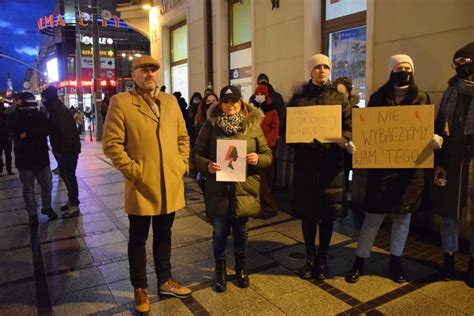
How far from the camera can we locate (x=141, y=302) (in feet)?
10.6

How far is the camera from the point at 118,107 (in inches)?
118

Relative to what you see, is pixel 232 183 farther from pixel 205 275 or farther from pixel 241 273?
pixel 205 275

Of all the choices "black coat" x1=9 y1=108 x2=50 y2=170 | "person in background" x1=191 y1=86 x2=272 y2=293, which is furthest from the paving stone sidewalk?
"black coat" x1=9 y1=108 x2=50 y2=170

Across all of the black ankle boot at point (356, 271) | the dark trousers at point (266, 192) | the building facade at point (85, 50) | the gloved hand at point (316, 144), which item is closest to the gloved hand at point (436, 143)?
the gloved hand at point (316, 144)

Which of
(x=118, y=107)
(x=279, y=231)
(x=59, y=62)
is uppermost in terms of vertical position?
(x=59, y=62)

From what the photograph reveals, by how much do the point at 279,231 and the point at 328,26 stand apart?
361cm

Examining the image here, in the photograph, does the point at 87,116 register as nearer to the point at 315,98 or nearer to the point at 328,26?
the point at 328,26

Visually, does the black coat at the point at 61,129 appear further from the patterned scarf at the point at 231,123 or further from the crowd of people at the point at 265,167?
the patterned scarf at the point at 231,123

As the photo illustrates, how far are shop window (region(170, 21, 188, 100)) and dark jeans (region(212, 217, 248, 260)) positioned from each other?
29.6 feet

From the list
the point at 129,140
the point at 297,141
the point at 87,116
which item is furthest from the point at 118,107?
the point at 87,116

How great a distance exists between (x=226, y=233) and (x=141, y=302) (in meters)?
0.88

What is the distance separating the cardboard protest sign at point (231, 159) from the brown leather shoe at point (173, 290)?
987 millimetres

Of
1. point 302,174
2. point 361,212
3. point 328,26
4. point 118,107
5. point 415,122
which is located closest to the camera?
point 118,107

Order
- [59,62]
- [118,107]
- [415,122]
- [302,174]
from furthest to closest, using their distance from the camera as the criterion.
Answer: [59,62] → [302,174] → [415,122] → [118,107]
